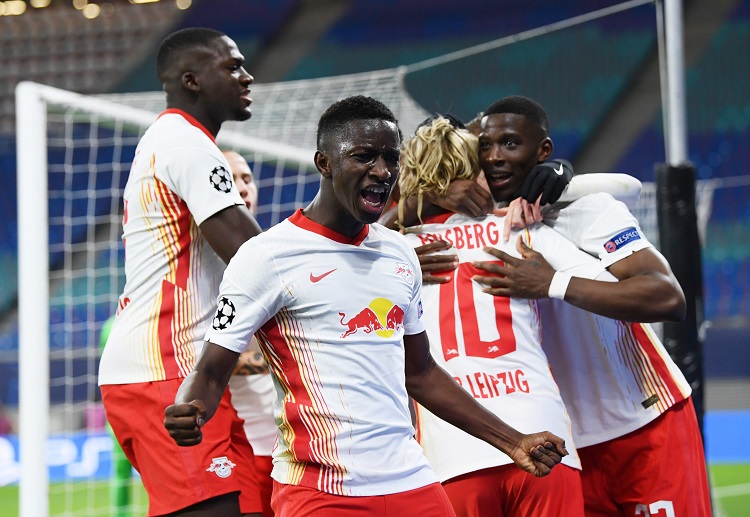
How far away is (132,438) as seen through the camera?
3.40 meters

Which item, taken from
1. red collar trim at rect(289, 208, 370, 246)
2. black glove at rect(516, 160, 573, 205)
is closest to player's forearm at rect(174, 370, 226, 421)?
red collar trim at rect(289, 208, 370, 246)

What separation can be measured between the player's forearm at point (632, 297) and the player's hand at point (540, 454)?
54cm

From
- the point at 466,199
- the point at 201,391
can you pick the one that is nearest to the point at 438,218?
the point at 466,199

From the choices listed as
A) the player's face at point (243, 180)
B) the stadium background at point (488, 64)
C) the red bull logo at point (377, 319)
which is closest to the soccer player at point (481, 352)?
the red bull logo at point (377, 319)

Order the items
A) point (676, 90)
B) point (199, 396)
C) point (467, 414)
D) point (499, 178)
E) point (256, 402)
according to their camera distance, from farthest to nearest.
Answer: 1. point (676, 90)
2. point (256, 402)
3. point (499, 178)
4. point (467, 414)
5. point (199, 396)

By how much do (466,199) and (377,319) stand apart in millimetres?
836

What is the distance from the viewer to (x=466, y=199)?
11.4 feet

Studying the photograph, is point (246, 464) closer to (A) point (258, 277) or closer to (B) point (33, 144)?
(A) point (258, 277)

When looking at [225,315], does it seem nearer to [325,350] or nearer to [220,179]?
[325,350]

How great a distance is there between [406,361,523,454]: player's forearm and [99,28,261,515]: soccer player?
0.74 meters

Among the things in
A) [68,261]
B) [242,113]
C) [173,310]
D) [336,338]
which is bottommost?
[336,338]

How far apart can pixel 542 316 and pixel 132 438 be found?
156 cm

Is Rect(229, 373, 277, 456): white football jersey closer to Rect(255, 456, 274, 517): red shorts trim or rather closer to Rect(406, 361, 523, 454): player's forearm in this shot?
Rect(255, 456, 274, 517): red shorts trim

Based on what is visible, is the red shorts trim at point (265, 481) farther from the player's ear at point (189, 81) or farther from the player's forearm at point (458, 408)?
the player's ear at point (189, 81)
